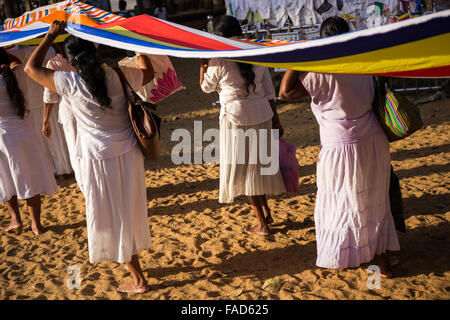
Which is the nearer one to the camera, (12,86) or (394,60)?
(394,60)

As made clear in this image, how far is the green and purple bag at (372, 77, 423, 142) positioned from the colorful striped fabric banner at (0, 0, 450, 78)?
221mm

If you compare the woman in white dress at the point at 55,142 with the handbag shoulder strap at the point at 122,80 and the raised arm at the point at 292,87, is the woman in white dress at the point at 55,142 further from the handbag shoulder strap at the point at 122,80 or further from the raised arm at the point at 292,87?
the raised arm at the point at 292,87

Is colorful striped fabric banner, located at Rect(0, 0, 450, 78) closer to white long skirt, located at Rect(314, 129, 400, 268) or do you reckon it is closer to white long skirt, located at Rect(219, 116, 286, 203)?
white long skirt, located at Rect(314, 129, 400, 268)

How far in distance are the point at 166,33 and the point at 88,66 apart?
91cm

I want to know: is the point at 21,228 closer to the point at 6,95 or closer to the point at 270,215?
the point at 6,95

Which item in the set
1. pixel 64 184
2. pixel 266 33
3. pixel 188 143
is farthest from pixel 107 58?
pixel 64 184

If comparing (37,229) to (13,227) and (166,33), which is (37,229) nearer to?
(13,227)

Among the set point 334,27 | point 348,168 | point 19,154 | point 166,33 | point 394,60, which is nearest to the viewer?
point 394,60

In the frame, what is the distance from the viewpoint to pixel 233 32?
3.93 metres

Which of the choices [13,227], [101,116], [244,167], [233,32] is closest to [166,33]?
[233,32]

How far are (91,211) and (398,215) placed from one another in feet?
8.08

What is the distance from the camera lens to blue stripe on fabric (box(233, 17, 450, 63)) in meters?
2.21

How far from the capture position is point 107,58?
16.3 m

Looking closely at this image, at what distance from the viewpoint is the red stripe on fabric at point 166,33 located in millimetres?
3400
